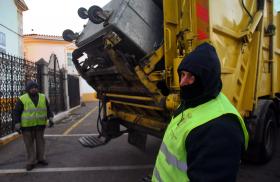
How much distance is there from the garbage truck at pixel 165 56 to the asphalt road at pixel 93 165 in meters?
0.40

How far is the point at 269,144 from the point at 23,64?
22.7ft

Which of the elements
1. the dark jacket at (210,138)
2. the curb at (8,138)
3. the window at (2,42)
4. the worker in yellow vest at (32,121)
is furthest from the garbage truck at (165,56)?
the window at (2,42)

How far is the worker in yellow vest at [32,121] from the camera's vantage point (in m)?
5.52

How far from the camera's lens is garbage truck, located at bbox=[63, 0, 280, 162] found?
380 cm

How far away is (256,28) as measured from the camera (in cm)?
485

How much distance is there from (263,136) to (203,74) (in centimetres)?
392

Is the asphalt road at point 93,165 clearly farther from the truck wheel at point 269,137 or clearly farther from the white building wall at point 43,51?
the white building wall at point 43,51

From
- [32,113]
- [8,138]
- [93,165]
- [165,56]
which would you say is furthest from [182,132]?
[8,138]

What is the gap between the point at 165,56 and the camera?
382 cm

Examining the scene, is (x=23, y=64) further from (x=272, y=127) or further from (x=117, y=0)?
(x=272, y=127)

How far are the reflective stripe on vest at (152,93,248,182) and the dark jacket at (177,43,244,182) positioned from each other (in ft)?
0.12

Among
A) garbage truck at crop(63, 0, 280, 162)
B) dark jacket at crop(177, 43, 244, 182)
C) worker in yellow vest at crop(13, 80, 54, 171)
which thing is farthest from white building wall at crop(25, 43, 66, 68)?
dark jacket at crop(177, 43, 244, 182)

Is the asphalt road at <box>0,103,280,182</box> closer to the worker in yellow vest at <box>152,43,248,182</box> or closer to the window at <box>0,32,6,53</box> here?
the worker in yellow vest at <box>152,43,248,182</box>

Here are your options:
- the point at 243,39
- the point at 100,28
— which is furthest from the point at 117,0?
the point at 243,39
